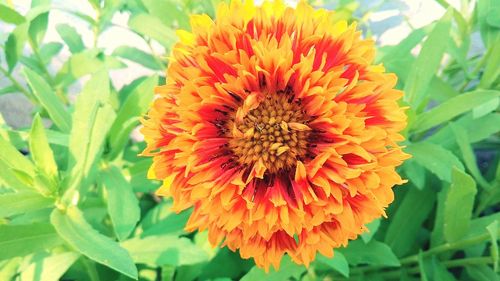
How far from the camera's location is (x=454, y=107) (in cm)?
98

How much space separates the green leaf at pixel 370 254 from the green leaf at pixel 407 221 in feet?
0.52

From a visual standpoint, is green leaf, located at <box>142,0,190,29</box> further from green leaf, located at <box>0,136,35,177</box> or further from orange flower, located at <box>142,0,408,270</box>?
green leaf, located at <box>0,136,35,177</box>

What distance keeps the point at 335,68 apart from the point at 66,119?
2.03 ft

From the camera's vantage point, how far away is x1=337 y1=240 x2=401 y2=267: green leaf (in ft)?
3.31

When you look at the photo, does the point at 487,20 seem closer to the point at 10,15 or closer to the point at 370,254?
the point at 370,254

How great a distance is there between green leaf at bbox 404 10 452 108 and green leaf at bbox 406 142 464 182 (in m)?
0.09

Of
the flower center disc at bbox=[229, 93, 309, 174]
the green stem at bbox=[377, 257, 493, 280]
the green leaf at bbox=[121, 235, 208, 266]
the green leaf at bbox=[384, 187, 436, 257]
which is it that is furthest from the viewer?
the green leaf at bbox=[384, 187, 436, 257]

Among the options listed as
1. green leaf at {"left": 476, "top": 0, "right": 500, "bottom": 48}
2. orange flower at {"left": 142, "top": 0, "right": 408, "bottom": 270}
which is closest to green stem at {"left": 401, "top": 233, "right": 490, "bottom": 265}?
orange flower at {"left": 142, "top": 0, "right": 408, "bottom": 270}

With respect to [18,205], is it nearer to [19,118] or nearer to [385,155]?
[385,155]

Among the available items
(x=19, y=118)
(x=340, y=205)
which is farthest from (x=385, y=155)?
(x=19, y=118)

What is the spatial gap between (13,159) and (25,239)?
144 mm

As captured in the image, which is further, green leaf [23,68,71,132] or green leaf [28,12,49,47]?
green leaf [28,12,49,47]

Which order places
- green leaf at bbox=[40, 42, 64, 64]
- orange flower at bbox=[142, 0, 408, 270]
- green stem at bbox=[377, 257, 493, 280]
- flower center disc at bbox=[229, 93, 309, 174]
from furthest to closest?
green leaf at bbox=[40, 42, 64, 64] → green stem at bbox=[377, 257, 493, 280] → flower center disc at bbox=[229, 93, 309, 174] → orange flower at bbox=[142, 0, 408, 270]

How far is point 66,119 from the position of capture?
3.45ft
